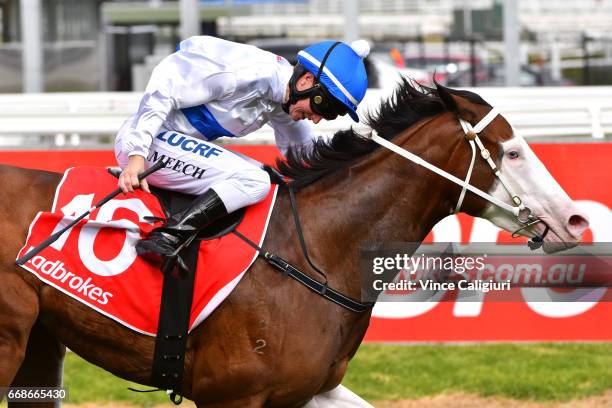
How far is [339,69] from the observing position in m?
4.07

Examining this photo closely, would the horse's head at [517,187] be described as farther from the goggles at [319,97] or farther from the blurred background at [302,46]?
the goggles at [319,97]

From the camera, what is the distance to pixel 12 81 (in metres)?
13.1

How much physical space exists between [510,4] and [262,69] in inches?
233

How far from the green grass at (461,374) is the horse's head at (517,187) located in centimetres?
225

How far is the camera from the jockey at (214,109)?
13.0 ft

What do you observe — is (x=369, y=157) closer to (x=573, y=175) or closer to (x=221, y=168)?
(x=221, y=168)

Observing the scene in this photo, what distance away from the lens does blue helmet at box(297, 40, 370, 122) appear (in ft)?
13.3

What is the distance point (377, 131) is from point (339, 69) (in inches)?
12.6

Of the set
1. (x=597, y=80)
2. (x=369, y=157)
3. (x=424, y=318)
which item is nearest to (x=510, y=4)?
(x=424, y=318)

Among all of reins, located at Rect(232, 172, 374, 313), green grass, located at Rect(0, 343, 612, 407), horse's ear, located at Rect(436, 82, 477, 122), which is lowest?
green grass, located at Rect(0, 343, 612, 407)

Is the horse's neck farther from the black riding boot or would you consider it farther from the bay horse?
the black riding boot

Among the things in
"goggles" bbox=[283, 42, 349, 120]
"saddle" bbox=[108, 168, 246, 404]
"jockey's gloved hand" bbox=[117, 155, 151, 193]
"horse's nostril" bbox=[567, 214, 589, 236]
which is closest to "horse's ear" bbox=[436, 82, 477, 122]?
"goggles" bbox=[283, 42, 349, 120]

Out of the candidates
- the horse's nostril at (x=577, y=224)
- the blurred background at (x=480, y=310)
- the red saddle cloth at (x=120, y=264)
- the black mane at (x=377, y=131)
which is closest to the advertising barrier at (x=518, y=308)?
the blurred background at (x=480, y=310)

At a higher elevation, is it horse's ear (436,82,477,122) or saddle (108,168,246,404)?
horse's ear (436,82,477,122)
